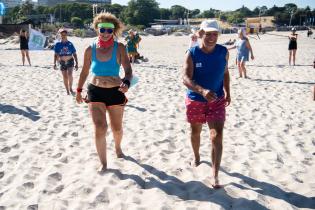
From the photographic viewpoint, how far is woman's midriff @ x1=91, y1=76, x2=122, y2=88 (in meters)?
4.08

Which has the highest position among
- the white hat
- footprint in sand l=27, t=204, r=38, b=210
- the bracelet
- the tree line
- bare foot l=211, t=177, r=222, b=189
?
the tree line

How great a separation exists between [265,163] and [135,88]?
5740 millimetres

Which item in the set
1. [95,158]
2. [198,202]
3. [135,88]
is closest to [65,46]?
[135,88]

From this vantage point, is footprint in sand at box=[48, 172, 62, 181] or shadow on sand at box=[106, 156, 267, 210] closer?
shadow on sand at box=[106, 156, 267, 210]

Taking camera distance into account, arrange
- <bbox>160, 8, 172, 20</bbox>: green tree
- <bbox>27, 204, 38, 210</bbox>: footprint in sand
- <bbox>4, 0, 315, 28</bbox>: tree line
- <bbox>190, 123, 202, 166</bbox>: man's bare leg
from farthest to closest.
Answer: <bbox>160, 8, 172, 20</bbox>: green tree
<bbox>4, 0, 315, 28</bbox>: tree line
<bbox>190, 123, 202, 166</bbox>: man's bare leg
<bbox>27, 204, 38, 210</bbox>: footprint in sand

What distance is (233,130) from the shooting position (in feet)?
20.0

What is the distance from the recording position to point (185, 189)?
155 inches

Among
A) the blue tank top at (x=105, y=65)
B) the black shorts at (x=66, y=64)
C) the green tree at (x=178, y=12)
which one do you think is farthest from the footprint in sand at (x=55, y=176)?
the green tree at (x=178, y=12)

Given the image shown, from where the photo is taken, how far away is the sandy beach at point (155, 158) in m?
3.68

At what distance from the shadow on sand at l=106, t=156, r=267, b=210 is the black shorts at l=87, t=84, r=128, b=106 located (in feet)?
2.87

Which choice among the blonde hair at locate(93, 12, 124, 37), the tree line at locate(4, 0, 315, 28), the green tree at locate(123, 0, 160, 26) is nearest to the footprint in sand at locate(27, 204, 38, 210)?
the blonde hair at locate(93, 12, 124, 37)

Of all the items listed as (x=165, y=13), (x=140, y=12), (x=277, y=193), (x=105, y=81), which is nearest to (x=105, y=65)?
(x=105, y=81)

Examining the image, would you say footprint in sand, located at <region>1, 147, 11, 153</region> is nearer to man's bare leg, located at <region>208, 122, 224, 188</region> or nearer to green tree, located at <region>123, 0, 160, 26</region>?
man's bare leg, located at <region>208, 122, 224, 188</region>

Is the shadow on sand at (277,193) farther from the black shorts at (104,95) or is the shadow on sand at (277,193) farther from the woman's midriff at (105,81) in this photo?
the woman's midriff at (105,81)
